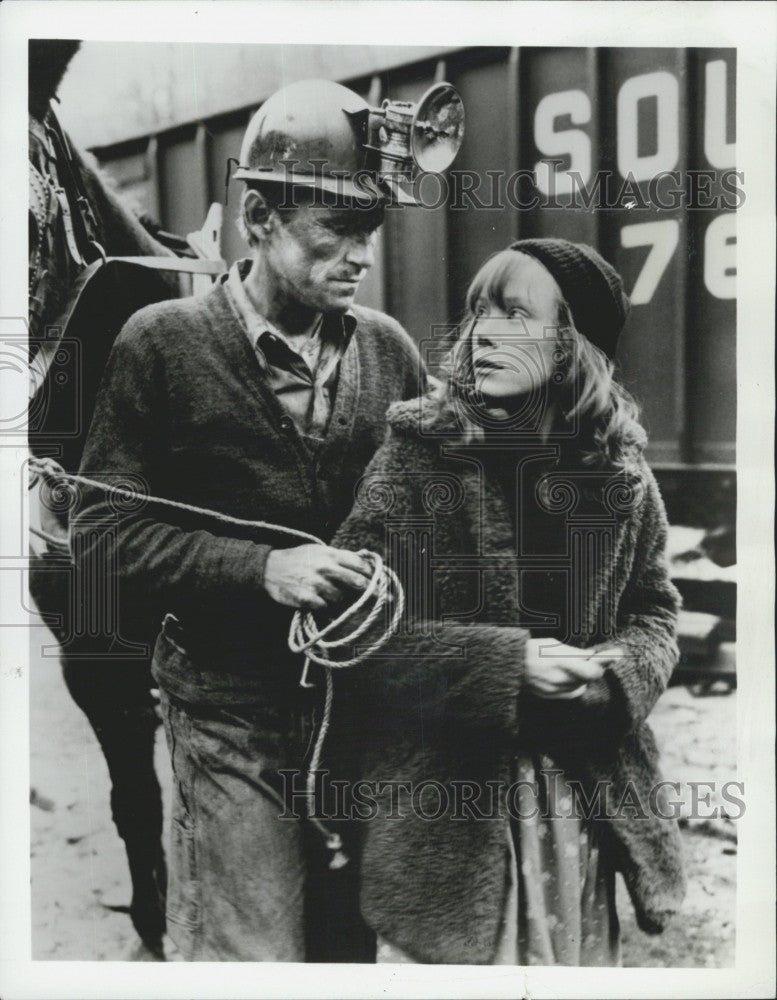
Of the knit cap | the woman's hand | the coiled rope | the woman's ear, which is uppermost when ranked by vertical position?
the woman's ear

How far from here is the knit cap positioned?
2.04m

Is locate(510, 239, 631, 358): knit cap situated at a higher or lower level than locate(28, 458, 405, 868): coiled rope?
higher

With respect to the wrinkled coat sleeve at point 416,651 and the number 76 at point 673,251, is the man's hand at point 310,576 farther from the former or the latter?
the number 76 at point 673,251

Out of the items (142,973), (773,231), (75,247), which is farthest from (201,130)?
(142,973)

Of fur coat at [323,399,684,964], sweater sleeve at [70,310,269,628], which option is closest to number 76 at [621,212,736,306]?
fur coat at [323,399,684,964]

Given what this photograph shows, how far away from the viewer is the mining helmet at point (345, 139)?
2031mm

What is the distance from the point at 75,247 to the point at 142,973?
1.63m

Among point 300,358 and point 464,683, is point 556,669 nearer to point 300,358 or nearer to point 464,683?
point 464,683

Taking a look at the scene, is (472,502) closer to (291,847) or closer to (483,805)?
(483,805)

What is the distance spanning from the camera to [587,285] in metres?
2.04

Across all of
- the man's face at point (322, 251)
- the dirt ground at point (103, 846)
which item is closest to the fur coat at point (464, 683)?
the dirt ground at point (103, 846)

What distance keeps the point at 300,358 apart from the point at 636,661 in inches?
38.7

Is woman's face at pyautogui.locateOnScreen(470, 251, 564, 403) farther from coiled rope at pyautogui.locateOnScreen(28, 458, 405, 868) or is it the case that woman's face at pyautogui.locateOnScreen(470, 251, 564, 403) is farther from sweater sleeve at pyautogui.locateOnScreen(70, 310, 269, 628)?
sweater sleeve at pyautogui.locateOnScreen(70, 310, 269, 628)

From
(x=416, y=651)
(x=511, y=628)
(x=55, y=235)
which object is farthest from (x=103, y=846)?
(x=55, y=235)
